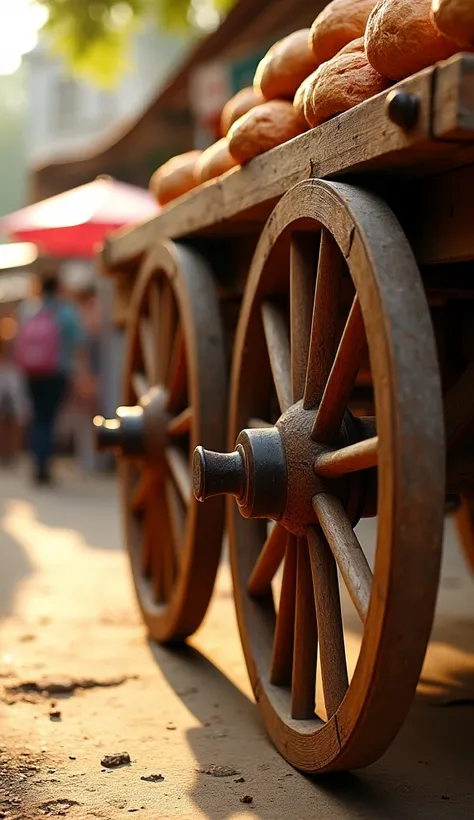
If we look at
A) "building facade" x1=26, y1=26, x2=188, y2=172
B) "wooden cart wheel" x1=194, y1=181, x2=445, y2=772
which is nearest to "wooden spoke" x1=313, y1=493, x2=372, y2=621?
"wooden cart wheel" x1=194, y1=181, x2=445, y2=772

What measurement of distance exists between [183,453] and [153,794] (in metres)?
1.31

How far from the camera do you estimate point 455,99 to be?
1.60m

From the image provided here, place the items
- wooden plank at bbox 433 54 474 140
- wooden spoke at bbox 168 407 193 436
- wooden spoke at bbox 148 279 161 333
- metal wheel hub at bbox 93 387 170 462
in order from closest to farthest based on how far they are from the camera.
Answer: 1. wooden plank at bbox 433 54 474 140
2. wooden spoke at bbox 168 407 193 436
3. metal wheel hub at bbox 93 387 170 462
4. wooden spoke at bbox 148 279 161 333

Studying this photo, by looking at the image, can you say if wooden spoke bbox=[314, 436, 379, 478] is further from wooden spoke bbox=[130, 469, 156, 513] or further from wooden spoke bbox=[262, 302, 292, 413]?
wooden spoke bbox=[130, 469, 156, 513]

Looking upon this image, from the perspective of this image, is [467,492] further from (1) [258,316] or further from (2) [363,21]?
(2) [363,21]

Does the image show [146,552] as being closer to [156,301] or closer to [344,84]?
[156,301]

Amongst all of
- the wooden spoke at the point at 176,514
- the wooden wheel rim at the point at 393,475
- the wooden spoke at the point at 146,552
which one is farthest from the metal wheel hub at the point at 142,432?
the wooden wheel rim at the point at 393,475

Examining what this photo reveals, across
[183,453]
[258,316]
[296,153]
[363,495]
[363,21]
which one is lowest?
[363,495]

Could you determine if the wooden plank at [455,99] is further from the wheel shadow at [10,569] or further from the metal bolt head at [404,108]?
the wheel shadow at [10,569]

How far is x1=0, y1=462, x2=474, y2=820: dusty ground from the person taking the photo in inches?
80.7

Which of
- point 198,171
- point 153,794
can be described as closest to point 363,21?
point 198,171

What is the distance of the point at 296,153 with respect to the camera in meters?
2.22

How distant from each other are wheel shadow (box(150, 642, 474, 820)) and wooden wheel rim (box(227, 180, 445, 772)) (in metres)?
0.16

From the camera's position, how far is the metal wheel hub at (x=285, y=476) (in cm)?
212
